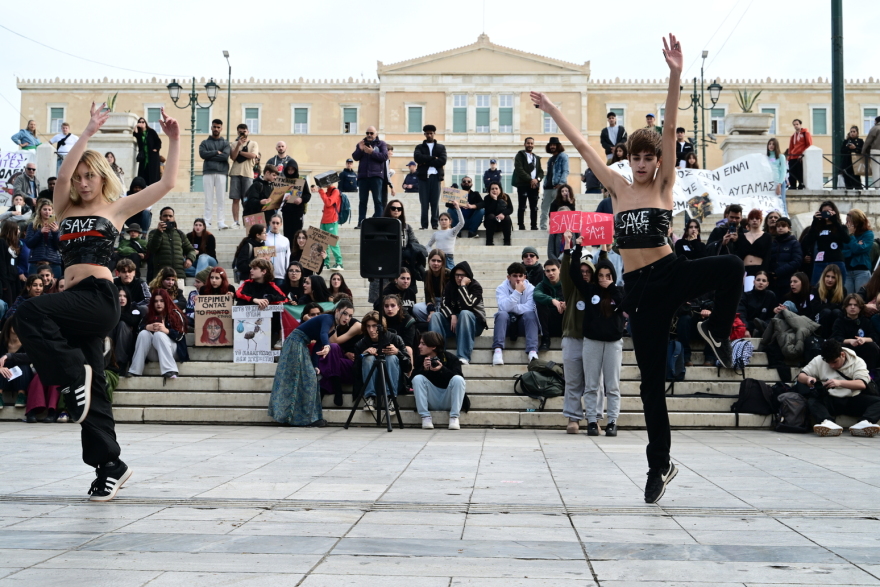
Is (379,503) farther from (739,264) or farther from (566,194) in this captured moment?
(566,194)

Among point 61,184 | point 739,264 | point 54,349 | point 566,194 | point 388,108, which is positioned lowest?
point 54,349

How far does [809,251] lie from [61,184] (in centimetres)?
1182

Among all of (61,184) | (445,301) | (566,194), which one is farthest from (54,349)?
(566,194)

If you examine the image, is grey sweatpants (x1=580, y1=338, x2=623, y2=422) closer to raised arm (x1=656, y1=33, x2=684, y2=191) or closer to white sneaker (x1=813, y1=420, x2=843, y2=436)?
white sneaker (x1=813, y1=420, x2=843, y2=436)

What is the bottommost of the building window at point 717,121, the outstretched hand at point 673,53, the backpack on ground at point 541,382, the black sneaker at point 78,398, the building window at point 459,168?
the backpack on ground at point 541,382

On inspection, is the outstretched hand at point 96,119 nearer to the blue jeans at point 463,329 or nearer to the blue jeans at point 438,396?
the blue jeans at point 438,396

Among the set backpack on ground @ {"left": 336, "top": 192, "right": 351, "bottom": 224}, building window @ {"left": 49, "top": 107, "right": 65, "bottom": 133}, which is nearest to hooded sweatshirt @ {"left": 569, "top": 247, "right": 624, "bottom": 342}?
backpack on ground @ {"left": 336, "top": 192, "right": 351, "bottom": 224}

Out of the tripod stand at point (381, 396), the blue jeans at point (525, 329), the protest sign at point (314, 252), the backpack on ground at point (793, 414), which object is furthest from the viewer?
the protest sign at point (314, 252)

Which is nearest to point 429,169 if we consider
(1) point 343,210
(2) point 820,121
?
(1) point 343,210

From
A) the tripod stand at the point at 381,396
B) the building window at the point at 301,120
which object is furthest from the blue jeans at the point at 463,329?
the building window at the point at 301,120

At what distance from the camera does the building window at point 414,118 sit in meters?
59.8

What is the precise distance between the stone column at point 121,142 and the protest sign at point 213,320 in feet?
35.8

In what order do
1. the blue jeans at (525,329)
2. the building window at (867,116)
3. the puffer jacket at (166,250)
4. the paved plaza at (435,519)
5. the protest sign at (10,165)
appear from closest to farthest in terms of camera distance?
1. the paved plaza at (435,519)
2. the blue jeans at (525,329)
3. the puffer jacket at (166,250)
4. the protest sign at (10,165)
5. the building window at (867,116)

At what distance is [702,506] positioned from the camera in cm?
548
